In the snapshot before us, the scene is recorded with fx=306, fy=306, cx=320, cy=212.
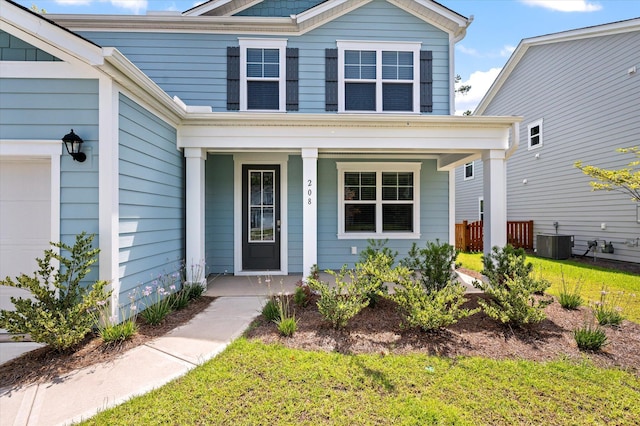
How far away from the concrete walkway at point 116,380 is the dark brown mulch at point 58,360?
104 mm

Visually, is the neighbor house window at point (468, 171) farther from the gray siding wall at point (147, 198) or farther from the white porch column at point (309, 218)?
the gray siding wall at point (147, 198)

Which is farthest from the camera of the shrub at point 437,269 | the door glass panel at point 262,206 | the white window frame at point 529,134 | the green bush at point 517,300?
the white window frame at point 529,134

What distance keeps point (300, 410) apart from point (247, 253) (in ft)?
15.5

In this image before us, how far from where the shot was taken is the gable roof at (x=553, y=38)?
8.32m

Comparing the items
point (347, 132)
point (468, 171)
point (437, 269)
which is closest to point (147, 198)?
point (347, 132)

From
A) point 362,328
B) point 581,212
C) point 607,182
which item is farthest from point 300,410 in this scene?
point 581,212

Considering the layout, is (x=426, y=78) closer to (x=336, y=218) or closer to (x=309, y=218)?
(x=336, y=218)

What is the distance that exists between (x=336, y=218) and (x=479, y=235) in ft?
20.2

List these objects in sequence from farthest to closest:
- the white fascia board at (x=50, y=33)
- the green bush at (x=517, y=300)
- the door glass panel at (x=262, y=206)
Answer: the door glass panel at (x=262, y=206) → the green bush at (x=517, y=300) → the white fascia board at (x=50, y=33)

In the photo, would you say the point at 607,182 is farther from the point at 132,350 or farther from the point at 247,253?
the point at 132,350

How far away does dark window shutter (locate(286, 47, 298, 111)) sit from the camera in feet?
22.3

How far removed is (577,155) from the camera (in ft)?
31.8

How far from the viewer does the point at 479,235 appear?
1044 centimetres

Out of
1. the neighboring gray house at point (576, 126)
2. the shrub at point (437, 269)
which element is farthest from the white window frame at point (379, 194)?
the neighboring gray house at point (576, 126)
